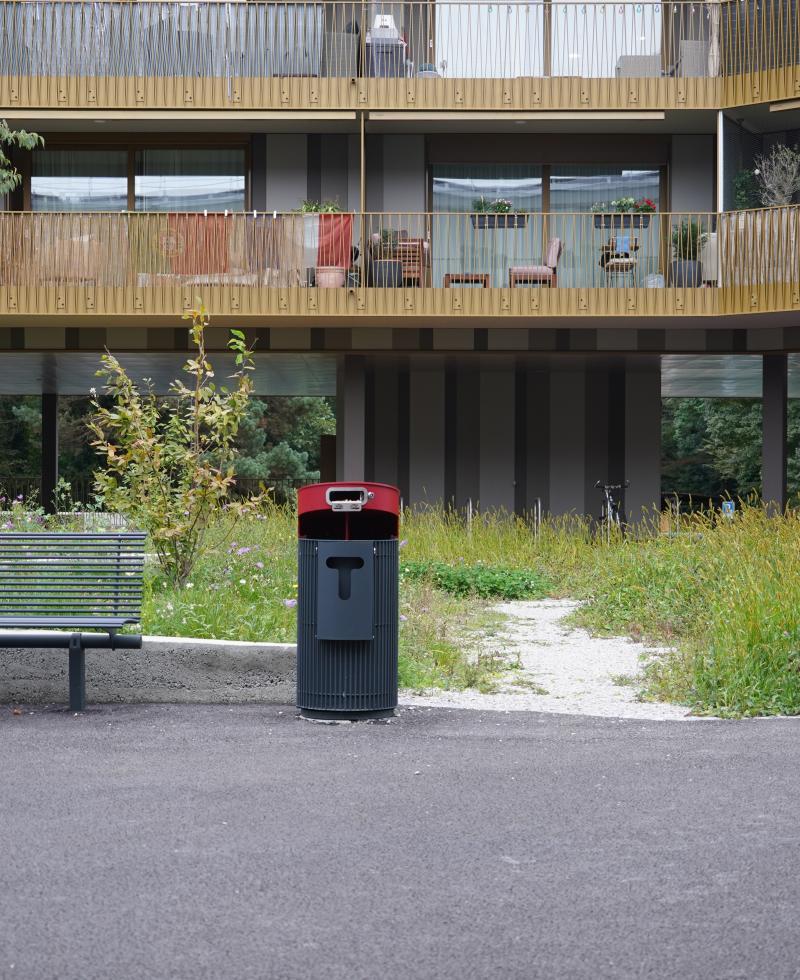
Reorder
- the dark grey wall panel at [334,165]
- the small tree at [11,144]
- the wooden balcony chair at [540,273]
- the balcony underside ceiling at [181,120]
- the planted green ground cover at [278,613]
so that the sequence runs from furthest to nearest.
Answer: the dark grey wall panel at [334,165], the balcony underside ceiling at [181,120], the wooden balcony chair at [540,273], the small tree at [11,144], the planted green ground cover at [278,613]

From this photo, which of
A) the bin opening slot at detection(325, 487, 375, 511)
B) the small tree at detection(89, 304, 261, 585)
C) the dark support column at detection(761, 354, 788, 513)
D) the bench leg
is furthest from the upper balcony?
the bench leg

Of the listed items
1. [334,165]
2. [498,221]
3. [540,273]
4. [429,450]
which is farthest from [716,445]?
[540,273]

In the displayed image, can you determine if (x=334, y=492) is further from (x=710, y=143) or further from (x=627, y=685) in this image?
(x=710, y=143)

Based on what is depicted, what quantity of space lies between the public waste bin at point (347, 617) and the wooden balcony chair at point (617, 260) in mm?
12311

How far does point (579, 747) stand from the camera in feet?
22.4

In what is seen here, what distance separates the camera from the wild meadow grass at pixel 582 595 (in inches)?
325

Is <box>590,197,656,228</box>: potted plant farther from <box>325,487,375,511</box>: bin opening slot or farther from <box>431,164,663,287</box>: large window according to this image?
<box>325,487,375,511</box>: bin opening slot

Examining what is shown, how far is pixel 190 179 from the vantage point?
70.5ft

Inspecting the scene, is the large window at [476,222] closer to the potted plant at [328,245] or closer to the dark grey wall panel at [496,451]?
the potted plant at [328,245]

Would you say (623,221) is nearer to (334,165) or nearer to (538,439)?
(538,439)

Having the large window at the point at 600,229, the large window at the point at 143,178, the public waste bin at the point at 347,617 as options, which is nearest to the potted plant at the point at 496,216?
the large window at the point at 600,229

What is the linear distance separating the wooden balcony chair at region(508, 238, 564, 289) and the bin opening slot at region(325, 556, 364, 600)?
11.9 m

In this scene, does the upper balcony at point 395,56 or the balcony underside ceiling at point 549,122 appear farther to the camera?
the balcony underside ceiling at point 549,122

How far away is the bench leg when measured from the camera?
302 inches
